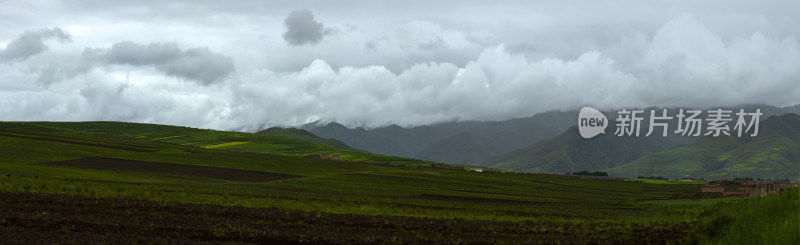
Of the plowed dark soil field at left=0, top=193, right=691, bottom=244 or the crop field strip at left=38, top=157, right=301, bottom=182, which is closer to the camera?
the plowed dark soil field at left=0, top=193, right=691, bottom=244

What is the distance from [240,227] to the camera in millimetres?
36094

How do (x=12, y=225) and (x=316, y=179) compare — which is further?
(x=316, y=179)

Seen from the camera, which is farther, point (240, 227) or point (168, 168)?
point (168, 168)

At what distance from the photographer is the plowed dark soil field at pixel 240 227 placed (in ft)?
104

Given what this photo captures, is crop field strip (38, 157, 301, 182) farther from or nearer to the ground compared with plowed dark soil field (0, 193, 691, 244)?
nearer to the ground

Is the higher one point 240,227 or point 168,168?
point 240,227

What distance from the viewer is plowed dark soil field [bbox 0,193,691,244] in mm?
31672

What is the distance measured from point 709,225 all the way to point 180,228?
34.7 metres

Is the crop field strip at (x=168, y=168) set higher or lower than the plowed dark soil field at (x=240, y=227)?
lower

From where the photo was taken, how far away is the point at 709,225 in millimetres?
38156

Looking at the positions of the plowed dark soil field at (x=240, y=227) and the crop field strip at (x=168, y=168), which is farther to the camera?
the crop field strip at (x=168, y=168)

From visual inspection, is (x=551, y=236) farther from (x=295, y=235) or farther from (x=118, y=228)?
(x=118, y=228)

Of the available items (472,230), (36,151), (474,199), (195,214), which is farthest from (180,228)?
(36,151)

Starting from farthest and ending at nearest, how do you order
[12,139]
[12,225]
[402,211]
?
[12,139] < [402,211] < [12,225]
